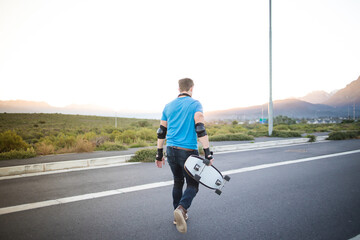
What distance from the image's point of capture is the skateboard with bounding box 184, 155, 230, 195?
2.93 m

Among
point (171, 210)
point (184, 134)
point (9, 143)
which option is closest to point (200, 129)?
point (184, 134)

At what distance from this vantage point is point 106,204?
4184mm

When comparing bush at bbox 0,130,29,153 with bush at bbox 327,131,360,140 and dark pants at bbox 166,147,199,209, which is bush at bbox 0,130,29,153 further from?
bush at bbox 327,131,360,140

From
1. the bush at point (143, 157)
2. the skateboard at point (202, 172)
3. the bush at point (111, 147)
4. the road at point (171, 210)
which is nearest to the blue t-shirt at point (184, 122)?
the skateboard at point (202, 172)

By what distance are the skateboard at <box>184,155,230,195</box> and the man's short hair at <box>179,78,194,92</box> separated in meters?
0.98

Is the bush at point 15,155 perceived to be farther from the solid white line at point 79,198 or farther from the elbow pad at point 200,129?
the elbow pad at point 200,129

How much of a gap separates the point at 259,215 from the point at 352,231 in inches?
48.9

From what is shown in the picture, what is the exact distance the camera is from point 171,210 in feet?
12.9

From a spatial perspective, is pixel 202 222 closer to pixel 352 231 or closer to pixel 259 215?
pixel 259 215

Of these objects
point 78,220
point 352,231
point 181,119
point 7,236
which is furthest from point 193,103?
point 7,236

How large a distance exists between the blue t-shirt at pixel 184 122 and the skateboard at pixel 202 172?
0.22 meters

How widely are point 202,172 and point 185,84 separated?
1.27 meters

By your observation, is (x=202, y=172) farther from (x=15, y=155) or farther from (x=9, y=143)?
(x=9, y=143)

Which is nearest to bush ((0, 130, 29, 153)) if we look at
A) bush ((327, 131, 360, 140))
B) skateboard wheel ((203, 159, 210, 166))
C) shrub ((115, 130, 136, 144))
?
shrub ((115, 130, 136, 144))
